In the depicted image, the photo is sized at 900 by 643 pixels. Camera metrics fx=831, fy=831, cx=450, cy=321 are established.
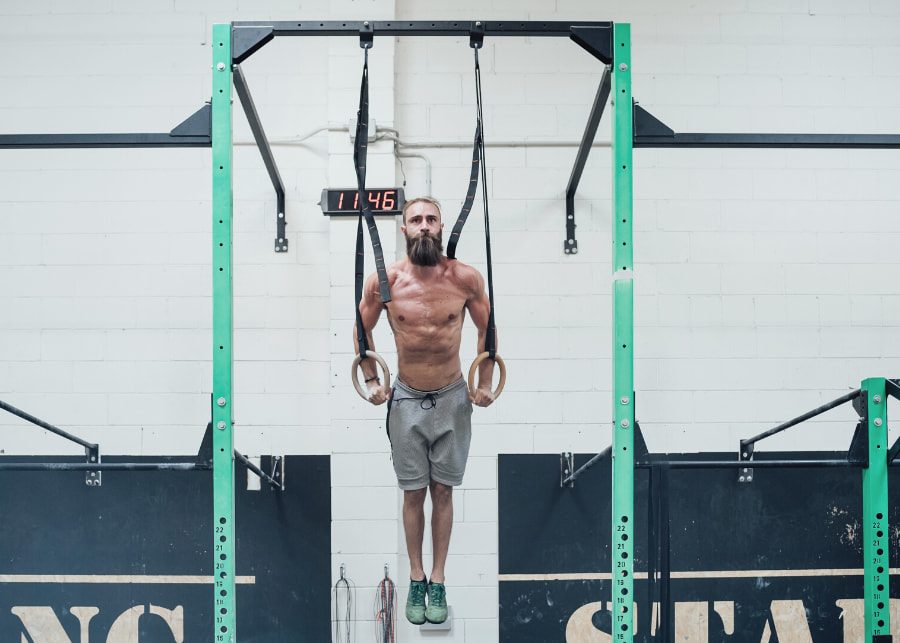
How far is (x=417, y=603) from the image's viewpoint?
127 inches

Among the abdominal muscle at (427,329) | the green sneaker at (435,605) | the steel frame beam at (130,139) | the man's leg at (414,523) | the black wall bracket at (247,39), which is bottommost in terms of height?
the green sneaker at (435,605)

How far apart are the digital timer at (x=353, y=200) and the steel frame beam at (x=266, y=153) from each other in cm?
25

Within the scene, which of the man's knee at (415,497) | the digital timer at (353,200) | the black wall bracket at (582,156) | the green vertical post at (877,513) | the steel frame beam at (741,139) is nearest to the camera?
the steel frame beam at (741,139)

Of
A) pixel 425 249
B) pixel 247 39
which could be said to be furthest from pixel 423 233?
pixel 247 39

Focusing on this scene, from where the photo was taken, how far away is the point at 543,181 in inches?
184

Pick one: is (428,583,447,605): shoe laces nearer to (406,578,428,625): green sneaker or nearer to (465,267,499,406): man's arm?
(406,578,428,625): green sneaker

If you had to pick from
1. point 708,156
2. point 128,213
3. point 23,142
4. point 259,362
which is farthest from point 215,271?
point 708,156

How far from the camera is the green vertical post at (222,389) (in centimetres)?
280

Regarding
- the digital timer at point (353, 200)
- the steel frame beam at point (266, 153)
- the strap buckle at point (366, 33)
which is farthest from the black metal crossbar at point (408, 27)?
the digital timer at point (353, 200)

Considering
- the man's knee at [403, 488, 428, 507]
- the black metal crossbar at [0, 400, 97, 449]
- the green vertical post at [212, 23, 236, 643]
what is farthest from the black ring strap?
the black metal crossbar at [0, 400, 97, 449]

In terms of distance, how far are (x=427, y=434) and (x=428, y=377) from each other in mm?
220

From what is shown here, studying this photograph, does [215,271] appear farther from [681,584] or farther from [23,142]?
[681,584]

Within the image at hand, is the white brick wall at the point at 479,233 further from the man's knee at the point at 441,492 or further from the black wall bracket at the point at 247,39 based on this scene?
the black wall bracket at the point at 247,39

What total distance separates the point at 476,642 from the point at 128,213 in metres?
3.05
